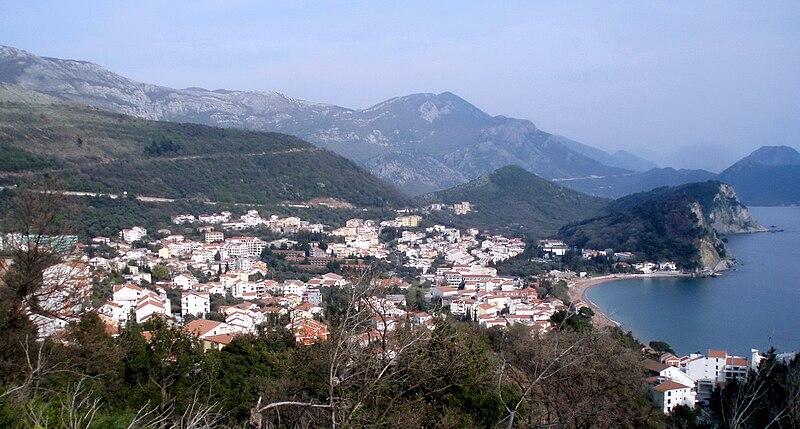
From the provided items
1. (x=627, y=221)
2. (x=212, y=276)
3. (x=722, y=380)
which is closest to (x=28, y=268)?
(x=722, y=380)

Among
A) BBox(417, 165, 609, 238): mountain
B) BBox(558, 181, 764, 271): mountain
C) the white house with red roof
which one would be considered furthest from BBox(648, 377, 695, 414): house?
→ BBox(417, 165, 609, 238): mountain

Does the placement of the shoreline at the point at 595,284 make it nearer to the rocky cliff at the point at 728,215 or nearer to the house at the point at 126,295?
the house at the point at 126,295

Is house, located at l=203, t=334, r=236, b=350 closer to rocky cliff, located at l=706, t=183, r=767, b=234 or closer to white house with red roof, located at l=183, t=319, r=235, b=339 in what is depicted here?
white house with red roof, located at l=183, t=319, r=235, b=339

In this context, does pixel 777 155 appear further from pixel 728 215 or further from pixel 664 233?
pixel 664 233

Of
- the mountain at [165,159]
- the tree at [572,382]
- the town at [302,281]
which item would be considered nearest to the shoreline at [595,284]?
the town at [302,281]

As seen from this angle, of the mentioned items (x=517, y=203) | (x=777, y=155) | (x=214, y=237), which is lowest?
(x=214, y=237)

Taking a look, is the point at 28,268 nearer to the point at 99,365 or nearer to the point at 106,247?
the point at 99,365

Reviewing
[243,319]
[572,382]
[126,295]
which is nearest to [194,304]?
[126,295]
